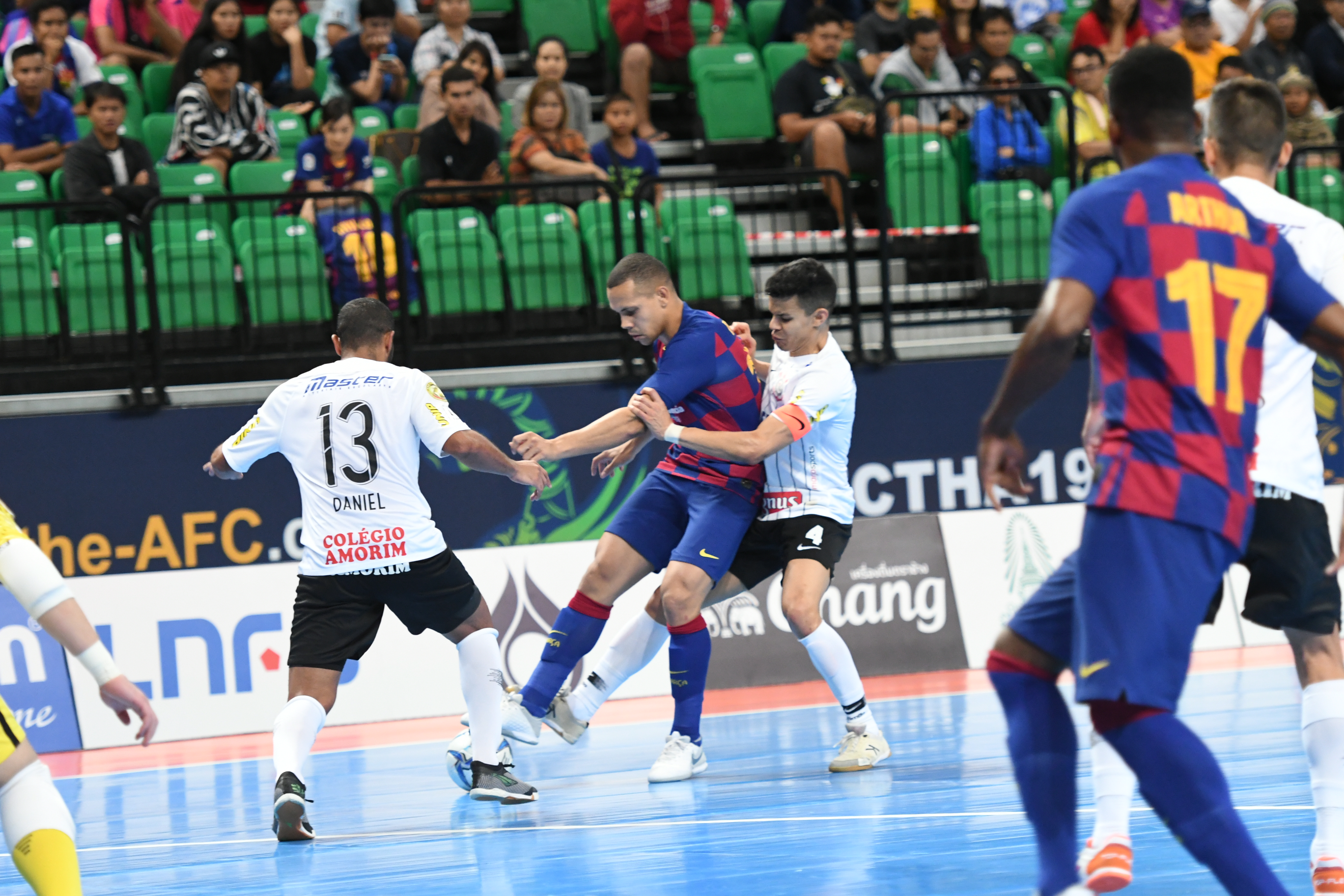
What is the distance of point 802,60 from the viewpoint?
38.9ft

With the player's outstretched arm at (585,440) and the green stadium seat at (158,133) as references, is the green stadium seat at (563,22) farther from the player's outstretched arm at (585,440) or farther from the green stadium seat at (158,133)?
the player's outstretched arm at (585,440)

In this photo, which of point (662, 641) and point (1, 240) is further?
point (1, 240)

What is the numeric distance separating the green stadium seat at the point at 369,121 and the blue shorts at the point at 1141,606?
938 cm

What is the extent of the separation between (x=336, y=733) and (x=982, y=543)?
447cm

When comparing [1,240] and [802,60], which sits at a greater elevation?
[802,60]

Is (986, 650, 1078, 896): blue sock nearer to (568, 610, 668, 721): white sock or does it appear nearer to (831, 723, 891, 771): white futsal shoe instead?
(831, 723, 891, 771): white futsal shoe

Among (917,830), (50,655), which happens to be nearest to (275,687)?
(50,655)

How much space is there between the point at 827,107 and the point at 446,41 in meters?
3.18

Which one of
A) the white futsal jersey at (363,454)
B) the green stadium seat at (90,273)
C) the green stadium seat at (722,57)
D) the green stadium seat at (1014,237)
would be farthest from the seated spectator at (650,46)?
the white futsal jersey at (363,454)

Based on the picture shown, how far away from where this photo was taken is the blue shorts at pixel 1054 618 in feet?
11.1

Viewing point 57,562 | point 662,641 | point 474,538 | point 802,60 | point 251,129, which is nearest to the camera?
point 662,641

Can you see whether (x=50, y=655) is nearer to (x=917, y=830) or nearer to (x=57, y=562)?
(x=57, y=562)

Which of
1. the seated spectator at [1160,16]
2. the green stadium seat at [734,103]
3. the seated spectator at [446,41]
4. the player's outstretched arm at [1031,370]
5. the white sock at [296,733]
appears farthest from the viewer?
the seated spectator at [1160,16]

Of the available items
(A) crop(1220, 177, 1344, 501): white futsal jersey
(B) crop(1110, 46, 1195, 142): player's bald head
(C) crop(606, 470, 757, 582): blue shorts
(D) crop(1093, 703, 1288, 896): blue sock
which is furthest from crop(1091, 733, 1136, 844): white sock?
A: (C) crop(606, 470, 757, 582): blue shorts
